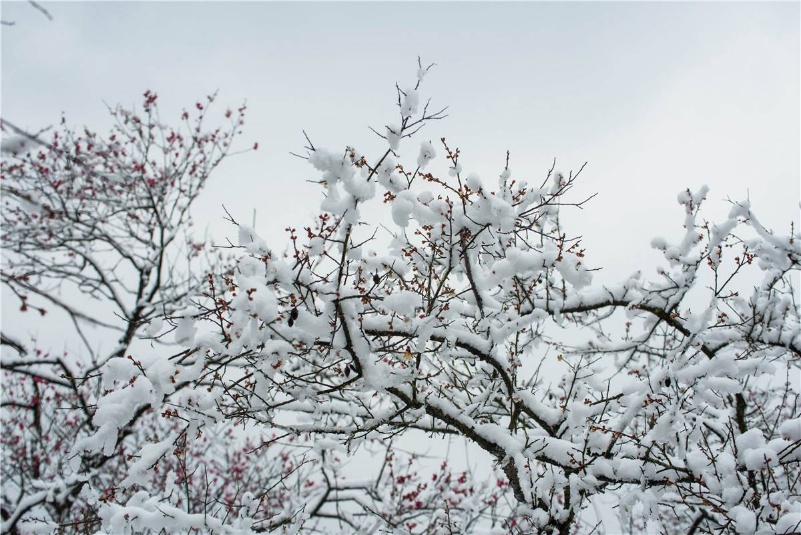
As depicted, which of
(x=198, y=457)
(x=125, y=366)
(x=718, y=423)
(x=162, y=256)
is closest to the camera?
(x=125, y=366)

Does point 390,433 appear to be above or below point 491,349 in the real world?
below

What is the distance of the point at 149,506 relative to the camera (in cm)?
361

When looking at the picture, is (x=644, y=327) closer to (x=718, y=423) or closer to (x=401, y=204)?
(x=718, y=423)

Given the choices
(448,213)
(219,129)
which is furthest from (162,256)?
(448,213)

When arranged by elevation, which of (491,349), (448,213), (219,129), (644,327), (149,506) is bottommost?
(149,506)

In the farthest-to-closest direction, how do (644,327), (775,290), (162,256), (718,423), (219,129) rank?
(219,129)
(162,256)
(718,423)
(644,327)
(775,290)

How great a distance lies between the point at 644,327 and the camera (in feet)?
17.7

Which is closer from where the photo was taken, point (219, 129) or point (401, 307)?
point (401, 307)

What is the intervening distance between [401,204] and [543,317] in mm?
2026

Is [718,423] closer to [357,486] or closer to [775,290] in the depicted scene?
[775,290]

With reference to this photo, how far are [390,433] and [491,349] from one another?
1.19 metres

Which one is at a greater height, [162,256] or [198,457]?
[162,256]

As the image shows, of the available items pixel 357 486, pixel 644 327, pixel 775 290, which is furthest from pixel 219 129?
pixel 775 290

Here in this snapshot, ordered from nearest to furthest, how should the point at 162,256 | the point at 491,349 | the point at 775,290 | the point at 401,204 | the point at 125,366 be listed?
the point at 125,366
the point at 401,204
the point at 491,349
the point at 775,290
the point at 162,256
